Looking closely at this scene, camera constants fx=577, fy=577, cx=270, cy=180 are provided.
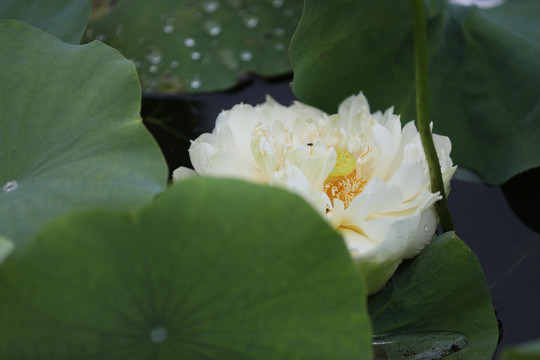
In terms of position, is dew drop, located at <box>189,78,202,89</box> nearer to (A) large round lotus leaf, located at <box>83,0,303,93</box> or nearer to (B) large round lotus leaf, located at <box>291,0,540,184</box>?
(A) large round lotus leaf, located at <box>83,0,303,93</box>

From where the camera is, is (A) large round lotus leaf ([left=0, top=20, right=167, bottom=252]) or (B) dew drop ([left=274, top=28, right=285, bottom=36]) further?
(B) dew drop ([left=274, top=28, right=285, bottom=36])

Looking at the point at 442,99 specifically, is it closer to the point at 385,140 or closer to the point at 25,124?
the point at 385,140

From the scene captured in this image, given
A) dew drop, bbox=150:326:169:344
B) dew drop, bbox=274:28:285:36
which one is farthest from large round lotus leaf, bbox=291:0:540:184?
dew drop, bbox=150:326:169:344

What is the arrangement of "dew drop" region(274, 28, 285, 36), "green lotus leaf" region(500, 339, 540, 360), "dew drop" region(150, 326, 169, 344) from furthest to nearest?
"dew drop" region(274, 28, 285, 36) → "dew drop" region(150, 326, 169, 344) → "green lotus leaf" region(500, 339, 540, 360)

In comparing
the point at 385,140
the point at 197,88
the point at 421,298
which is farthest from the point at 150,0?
the point at 421,298

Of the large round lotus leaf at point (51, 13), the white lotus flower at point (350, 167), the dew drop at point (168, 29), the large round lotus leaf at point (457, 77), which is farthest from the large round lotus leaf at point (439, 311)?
the dew drop at point (168, 29)

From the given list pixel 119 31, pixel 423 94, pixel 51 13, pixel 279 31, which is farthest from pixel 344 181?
pixel 119 31

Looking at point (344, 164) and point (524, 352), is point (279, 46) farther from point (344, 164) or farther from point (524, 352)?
point (524, 352)
